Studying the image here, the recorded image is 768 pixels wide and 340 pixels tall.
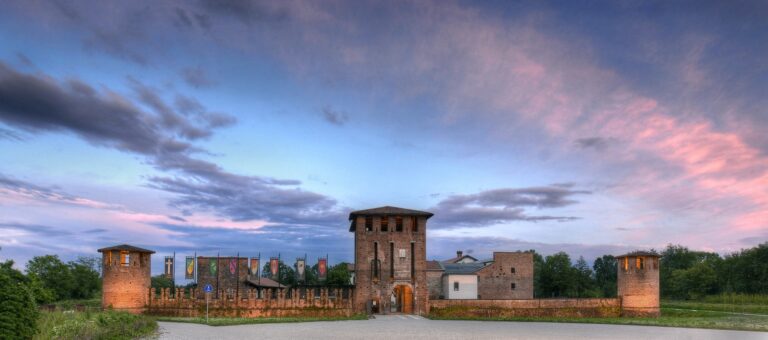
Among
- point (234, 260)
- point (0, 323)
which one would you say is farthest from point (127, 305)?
point (0, 323)

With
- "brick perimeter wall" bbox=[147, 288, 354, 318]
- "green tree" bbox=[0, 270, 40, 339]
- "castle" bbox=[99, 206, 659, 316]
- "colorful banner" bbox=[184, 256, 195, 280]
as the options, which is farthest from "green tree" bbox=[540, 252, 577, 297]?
"green tree" bbox=[0, 270, 40, 339]

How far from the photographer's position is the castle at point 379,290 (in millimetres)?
42844

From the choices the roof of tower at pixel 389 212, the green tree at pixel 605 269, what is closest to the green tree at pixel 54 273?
the roof of tower at pixel 389 212

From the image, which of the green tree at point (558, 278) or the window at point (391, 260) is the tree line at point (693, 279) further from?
the window at point (391, 260)

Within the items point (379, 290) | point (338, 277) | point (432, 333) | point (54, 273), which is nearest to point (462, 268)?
point (338, 277)

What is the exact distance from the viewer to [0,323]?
1600 cm

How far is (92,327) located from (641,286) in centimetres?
3971

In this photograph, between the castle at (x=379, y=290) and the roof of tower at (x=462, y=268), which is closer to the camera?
the castle at (x=379, y=290)

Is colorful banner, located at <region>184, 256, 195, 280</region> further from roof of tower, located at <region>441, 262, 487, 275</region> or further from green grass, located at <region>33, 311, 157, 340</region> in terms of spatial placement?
roof of tower, located at <region>441, 262, 487, 275</region>

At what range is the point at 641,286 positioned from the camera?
4641 cm

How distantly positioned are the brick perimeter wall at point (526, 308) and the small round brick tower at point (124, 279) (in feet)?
71.9

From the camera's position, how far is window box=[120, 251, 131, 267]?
43125 mm

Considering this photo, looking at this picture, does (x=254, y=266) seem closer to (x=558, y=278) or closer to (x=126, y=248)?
(x=126, y=248)

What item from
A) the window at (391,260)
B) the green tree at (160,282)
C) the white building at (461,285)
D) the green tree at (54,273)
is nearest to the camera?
the window at (391,260)
